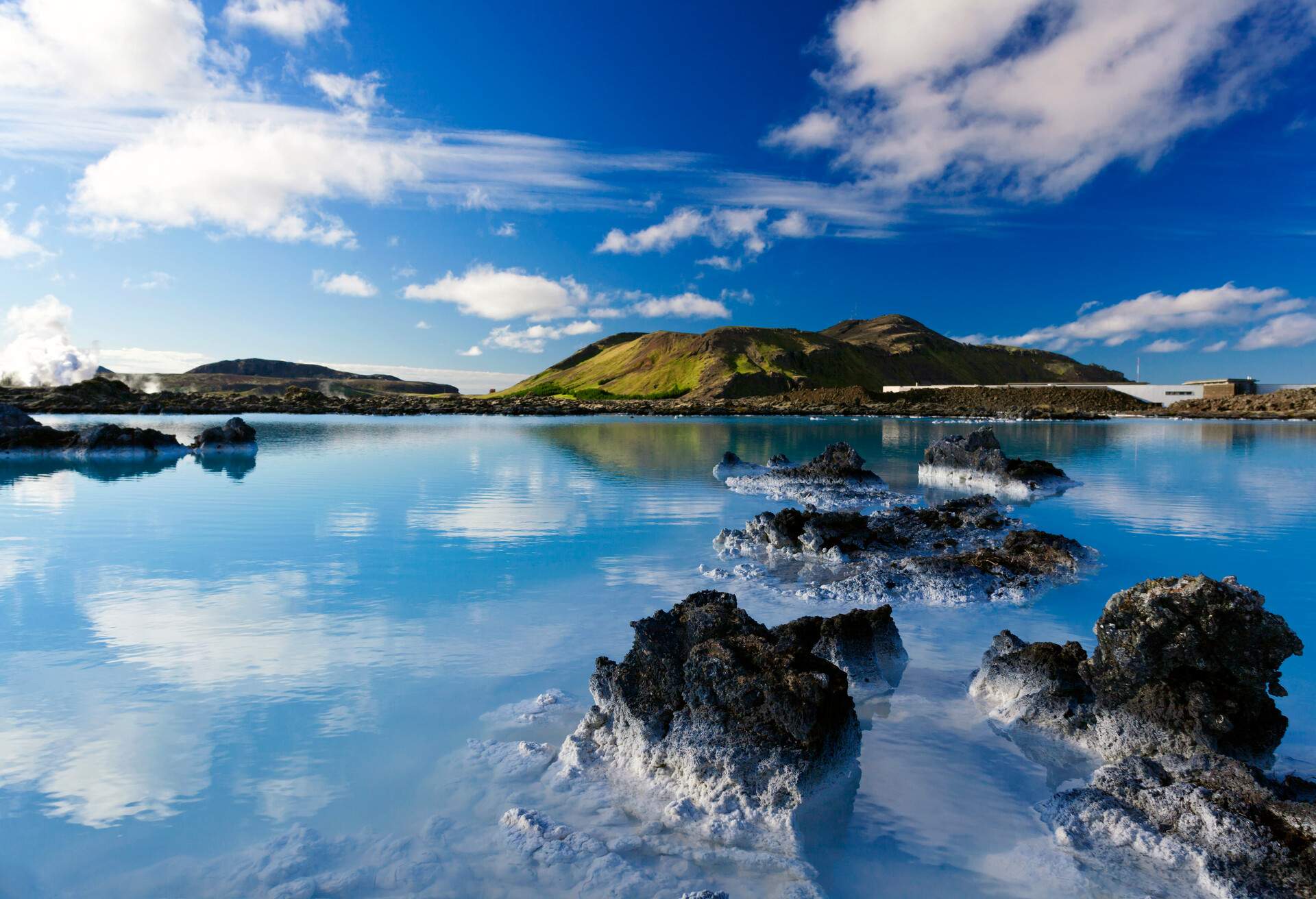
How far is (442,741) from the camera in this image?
6.43 meters

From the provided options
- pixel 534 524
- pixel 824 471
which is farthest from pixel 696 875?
pixel 824 471

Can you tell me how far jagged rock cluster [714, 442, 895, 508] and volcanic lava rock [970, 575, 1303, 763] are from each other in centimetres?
1390

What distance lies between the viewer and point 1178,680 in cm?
612

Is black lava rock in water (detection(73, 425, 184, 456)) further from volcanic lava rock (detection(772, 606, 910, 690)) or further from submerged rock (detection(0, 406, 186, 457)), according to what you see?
volcanic lava rock (detection(772, 606, 910, 690))

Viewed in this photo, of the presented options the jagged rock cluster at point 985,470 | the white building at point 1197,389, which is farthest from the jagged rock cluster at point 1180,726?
the white building at point 1197,389

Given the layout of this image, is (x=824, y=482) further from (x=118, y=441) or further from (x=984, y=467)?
(x=118, y=441)

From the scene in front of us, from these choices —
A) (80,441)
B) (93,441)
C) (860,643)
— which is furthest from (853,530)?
(80,441)

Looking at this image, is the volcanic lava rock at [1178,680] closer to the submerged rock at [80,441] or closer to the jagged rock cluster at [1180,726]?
the jagged rock cluster at [1180,726]

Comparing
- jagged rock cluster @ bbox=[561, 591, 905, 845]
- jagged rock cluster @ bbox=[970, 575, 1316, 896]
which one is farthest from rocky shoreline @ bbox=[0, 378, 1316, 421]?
jagged rock cluster @ bbox=[561, 591, 905, 845]

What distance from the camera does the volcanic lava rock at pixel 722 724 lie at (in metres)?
5.19

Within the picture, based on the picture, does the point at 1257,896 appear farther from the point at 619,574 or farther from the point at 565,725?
the point at 619,574

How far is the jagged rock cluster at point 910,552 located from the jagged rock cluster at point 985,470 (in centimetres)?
767

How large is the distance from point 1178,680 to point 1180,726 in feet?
1.46

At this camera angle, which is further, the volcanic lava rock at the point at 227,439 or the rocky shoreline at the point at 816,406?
the rocky shoreline at the point at 816,406
